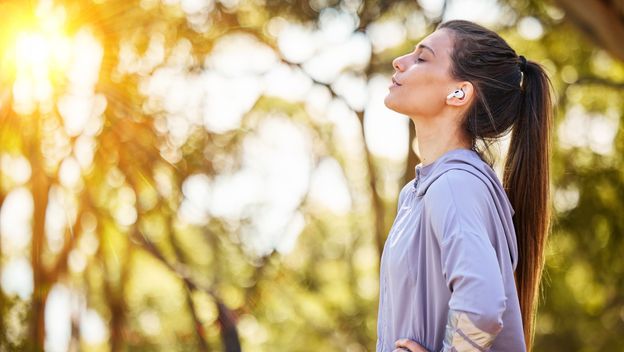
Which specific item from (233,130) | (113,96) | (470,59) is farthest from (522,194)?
(233,130)

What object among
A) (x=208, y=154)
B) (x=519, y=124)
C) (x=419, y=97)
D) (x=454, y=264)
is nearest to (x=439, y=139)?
(x=419, y=97)

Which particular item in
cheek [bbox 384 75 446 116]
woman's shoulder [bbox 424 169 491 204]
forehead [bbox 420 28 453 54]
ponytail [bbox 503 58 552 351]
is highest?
forehead [bbox 420 28 453 54]

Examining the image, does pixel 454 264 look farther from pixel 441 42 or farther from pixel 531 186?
pixel 441 42

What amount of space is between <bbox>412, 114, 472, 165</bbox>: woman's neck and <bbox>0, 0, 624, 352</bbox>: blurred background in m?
2.50

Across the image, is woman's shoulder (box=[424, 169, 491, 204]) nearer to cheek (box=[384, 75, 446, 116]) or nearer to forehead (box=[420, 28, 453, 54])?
cheek (box=[384, 75, 446, 116])

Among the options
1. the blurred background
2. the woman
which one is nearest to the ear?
the woman

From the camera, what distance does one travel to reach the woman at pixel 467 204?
1.46m

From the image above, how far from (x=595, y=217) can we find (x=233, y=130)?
10.1ft

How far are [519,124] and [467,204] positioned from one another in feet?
1.21

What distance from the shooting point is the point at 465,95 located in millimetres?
1743

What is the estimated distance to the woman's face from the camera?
174 centimetres

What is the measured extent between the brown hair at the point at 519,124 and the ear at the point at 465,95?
1cm

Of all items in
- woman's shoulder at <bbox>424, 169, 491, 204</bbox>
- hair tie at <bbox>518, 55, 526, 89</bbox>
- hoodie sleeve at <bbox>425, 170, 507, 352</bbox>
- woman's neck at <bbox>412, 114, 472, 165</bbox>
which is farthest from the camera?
hair tie at <bbox>518, 55, 526, 89</bbox>

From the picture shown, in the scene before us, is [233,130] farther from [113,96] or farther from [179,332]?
[179,332]
